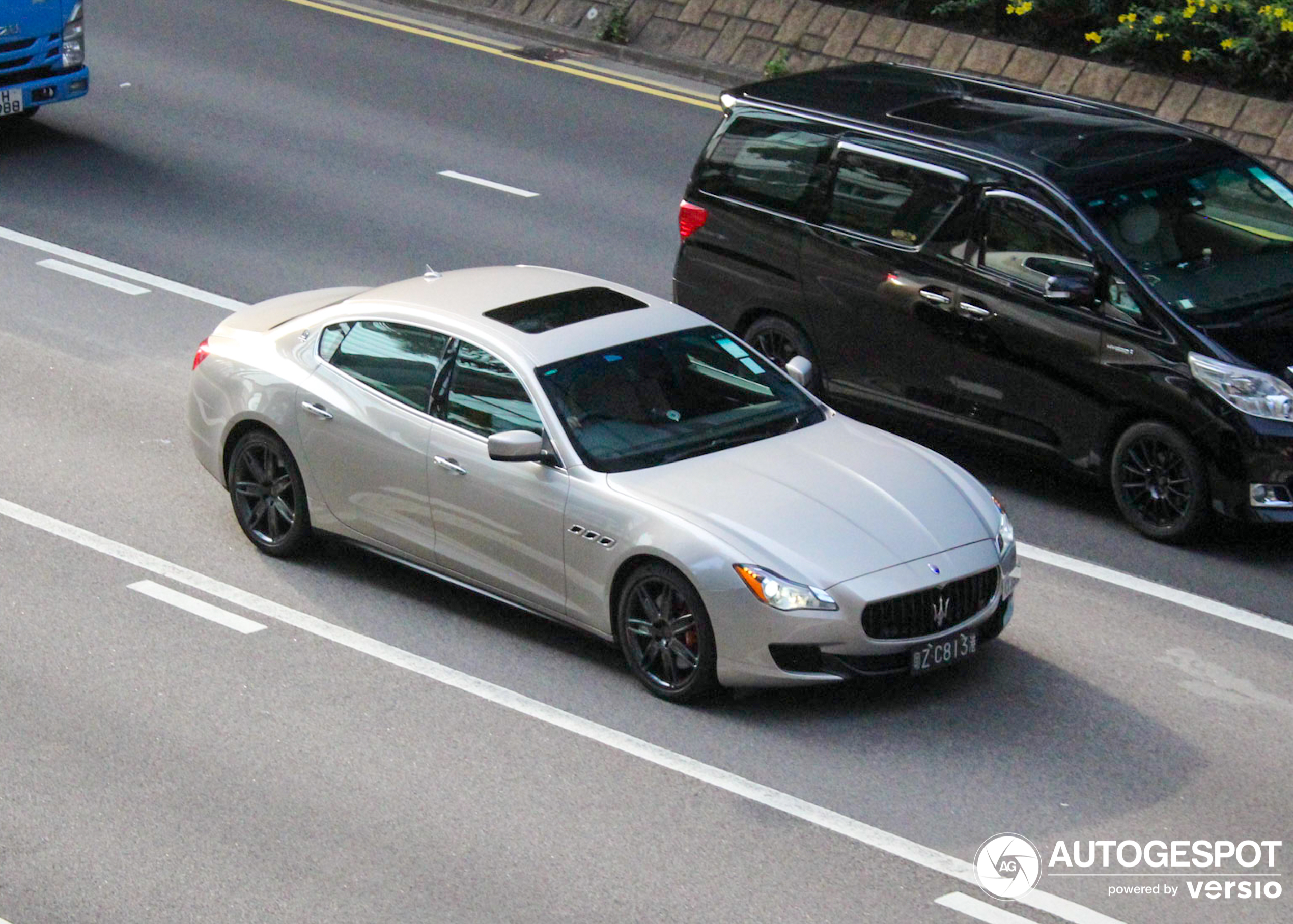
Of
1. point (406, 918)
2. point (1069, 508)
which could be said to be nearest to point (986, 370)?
point (1069, 508)

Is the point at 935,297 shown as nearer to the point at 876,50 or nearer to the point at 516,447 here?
the point at 516,447

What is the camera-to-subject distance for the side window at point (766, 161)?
11.7 meters

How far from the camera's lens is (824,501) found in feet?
27.9

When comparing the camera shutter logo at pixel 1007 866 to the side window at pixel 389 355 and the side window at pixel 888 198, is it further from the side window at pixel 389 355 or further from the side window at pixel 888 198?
the side window at pixel 888 198

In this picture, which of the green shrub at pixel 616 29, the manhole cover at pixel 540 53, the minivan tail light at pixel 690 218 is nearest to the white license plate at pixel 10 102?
the manhole cover at pixel 540 53

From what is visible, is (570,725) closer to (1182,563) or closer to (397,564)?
(397,564)

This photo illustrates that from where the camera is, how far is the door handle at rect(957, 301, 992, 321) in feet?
35.7

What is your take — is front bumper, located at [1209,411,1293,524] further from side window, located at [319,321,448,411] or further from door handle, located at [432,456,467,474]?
side window, located at [319,321,448,411]

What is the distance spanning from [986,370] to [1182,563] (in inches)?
62.8

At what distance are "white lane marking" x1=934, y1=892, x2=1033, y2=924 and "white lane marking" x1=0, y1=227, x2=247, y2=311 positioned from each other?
26.7 feet

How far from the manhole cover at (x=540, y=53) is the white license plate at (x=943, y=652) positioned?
46.8 ft

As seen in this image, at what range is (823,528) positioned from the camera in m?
8.30

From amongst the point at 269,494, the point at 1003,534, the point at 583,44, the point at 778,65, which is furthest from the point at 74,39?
the point at 1003,534

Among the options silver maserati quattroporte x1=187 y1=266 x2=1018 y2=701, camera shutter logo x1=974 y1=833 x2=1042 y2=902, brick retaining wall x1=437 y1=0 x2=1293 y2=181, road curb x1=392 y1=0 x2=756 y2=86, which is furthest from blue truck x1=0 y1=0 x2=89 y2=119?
camera shutter logo x1=974 y1=833 x2=1042 y2=902
